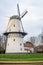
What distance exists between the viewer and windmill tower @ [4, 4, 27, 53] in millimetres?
51406

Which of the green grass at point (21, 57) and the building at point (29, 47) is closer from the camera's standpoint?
the green grass at point (21, 57)

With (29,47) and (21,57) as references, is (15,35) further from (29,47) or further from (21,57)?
(29,47)

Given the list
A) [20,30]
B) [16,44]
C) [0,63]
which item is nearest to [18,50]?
[16,44]

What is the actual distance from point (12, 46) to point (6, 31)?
4980 mm

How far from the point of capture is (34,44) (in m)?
89.8

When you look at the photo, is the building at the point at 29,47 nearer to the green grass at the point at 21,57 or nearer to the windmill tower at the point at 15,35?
the windmill tower at the point at 15,35

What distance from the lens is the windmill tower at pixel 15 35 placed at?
5141 centimetres

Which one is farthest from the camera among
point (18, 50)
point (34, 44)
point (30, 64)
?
point (34, 44)

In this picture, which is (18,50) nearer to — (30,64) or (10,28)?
(10,28)

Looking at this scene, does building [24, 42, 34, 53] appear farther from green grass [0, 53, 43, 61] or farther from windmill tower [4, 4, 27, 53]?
green grass [0, 53, 43, 61]

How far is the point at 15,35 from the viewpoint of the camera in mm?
52562

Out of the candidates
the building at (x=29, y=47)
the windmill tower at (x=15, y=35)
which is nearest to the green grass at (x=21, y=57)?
the windmill tower at (x=15, y=35)

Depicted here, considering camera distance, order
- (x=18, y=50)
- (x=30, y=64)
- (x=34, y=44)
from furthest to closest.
Result: (x=34, y=44) < (x=18, y=50) < (x=30, y=64)

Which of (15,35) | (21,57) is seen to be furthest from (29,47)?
(21,57)
